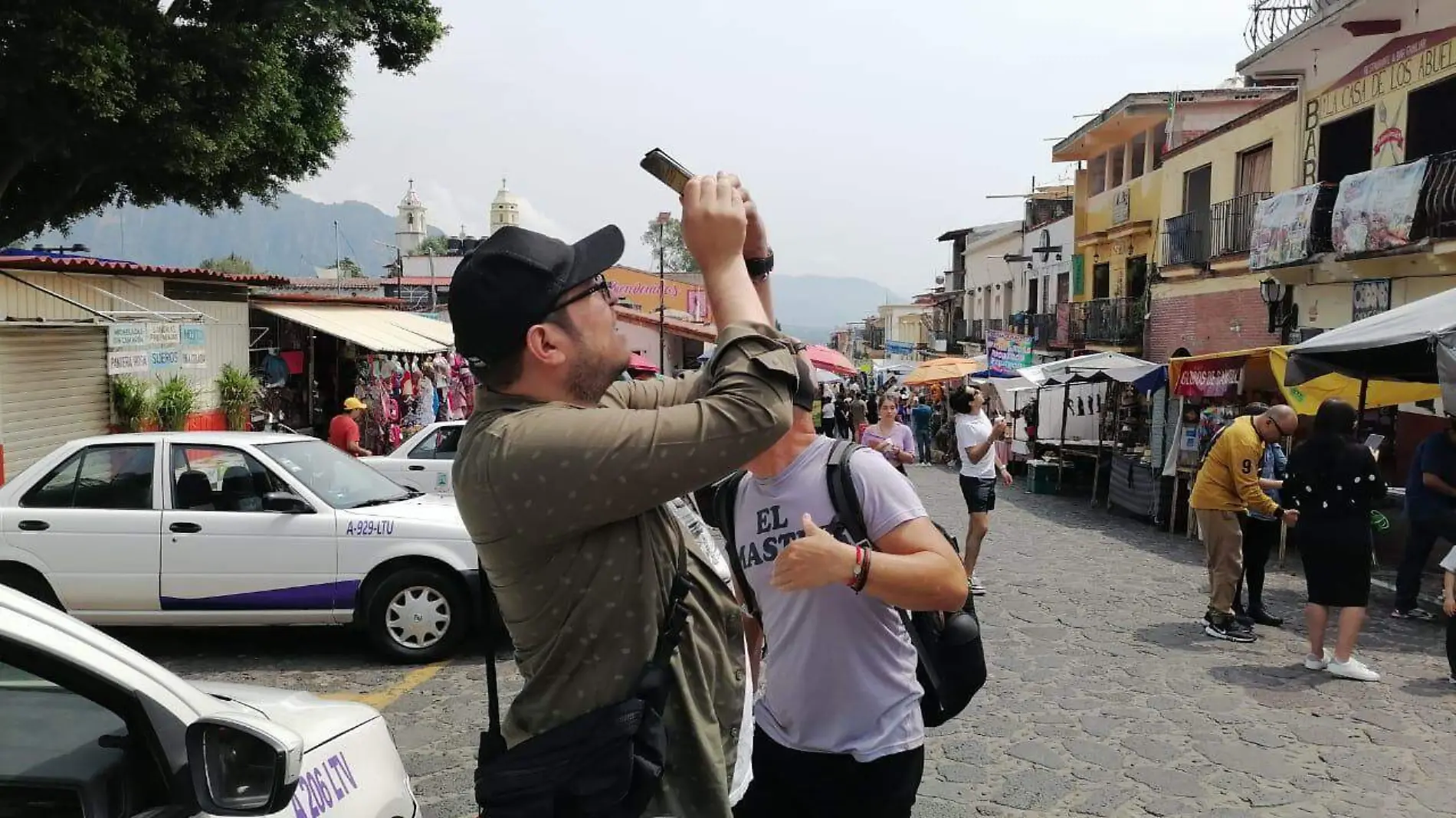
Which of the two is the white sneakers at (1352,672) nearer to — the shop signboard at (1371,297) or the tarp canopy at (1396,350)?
the tarp canopy at (1396,350)

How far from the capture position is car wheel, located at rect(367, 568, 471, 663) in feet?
22.5

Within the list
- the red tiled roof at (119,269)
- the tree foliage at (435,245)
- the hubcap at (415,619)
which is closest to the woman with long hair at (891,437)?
the hubcap at (415,619)

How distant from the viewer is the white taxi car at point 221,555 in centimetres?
684

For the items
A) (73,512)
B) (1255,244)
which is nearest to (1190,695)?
(73,512)

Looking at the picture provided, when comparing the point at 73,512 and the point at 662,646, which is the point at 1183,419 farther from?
the point at 662,646

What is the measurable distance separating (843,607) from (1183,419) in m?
12.2

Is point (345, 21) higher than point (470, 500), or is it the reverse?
point (345, 21)

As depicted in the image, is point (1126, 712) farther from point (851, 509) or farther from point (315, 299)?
point (315, 299)

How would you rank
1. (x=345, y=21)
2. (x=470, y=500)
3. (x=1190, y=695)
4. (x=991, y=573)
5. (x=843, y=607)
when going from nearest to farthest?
1. (x=470, y=500)
2. (x=843, y=607)
3. (x=1190, y=695)
4. (x=991, y=573)
5. (x=345, y=21)

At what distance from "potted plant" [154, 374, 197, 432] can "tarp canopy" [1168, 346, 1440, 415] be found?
13.7 m

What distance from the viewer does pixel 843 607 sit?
2.71 metres

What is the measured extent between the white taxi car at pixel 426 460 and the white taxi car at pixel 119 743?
8331 mm

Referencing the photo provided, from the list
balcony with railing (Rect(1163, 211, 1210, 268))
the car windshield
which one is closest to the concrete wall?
the car windshield

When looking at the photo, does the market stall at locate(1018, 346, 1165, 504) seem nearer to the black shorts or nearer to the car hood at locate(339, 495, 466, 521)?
the black shorts
